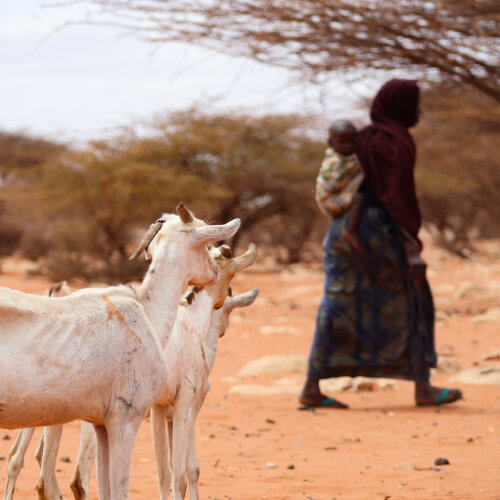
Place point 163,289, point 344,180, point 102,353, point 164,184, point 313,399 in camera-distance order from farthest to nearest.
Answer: point 164,184, point 313,399, point 344,180, point 163,289, point 102,353

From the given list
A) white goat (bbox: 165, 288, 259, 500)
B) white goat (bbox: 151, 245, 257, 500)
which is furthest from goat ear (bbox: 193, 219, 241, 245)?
white goat (bbox: 165, 288, 259, 500)

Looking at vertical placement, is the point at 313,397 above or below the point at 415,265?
below

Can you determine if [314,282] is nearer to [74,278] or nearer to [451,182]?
[74,278]

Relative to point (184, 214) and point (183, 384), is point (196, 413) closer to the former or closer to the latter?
point (183, 384)

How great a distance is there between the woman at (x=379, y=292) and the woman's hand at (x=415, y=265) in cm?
6

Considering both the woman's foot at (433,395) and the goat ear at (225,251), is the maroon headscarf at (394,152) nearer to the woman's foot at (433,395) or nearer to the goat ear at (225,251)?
the woman's foot at (433,395)

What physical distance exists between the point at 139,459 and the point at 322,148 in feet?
66.9

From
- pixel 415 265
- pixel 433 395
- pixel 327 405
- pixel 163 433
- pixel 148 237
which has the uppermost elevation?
pixel 148 237

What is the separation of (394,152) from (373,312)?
1.26m

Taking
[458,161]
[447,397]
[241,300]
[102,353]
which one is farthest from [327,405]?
[458,161]

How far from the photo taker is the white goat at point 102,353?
258 centimetres

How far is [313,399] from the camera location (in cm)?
649

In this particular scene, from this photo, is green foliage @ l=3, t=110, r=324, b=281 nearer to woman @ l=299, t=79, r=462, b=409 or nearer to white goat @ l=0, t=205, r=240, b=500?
woman @ l=299, t=79, r=462, b=409

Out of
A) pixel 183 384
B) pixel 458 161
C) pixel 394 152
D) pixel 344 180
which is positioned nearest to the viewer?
pixel 183 384
